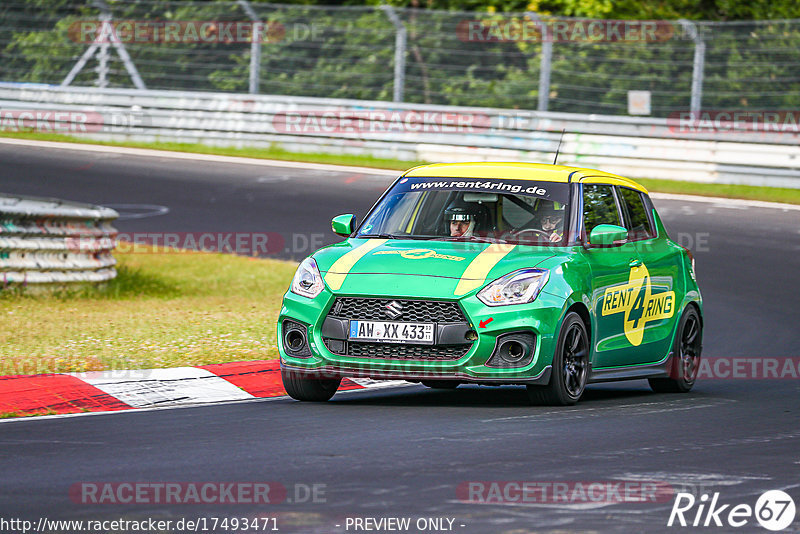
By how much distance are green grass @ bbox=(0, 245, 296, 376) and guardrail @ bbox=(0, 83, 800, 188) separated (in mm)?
8019

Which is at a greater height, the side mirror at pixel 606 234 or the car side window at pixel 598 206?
the car side window at pixel 598 206

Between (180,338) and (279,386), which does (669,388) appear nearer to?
(279,386)

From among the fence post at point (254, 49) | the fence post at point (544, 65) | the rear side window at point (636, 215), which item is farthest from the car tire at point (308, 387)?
the fence post at point (254, 49)

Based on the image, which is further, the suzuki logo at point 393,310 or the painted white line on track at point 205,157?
the painted white line on track at point 205,157

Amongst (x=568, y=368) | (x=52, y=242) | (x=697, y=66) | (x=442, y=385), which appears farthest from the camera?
(x=697, y=66)

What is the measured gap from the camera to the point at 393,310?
Answer: 8773 millimetres

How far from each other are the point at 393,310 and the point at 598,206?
2.16 metres

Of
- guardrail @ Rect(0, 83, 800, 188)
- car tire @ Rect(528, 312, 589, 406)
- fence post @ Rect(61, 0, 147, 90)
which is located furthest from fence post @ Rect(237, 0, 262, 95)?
car tire @ Rect(528, 312, 589, 406)

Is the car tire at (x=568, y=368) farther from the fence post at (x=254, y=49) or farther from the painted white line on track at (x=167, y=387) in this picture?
the fence post at (x=254, y=49)

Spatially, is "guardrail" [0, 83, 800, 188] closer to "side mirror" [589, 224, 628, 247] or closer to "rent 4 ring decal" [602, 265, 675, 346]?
"rent 4 ring decal" [602, 265, 675, 346]

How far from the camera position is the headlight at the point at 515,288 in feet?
28.7

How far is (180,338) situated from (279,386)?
1.77 metres

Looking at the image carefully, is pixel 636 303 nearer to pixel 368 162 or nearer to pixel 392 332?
pixel 392 332

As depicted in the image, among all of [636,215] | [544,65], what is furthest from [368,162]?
[636,215]
